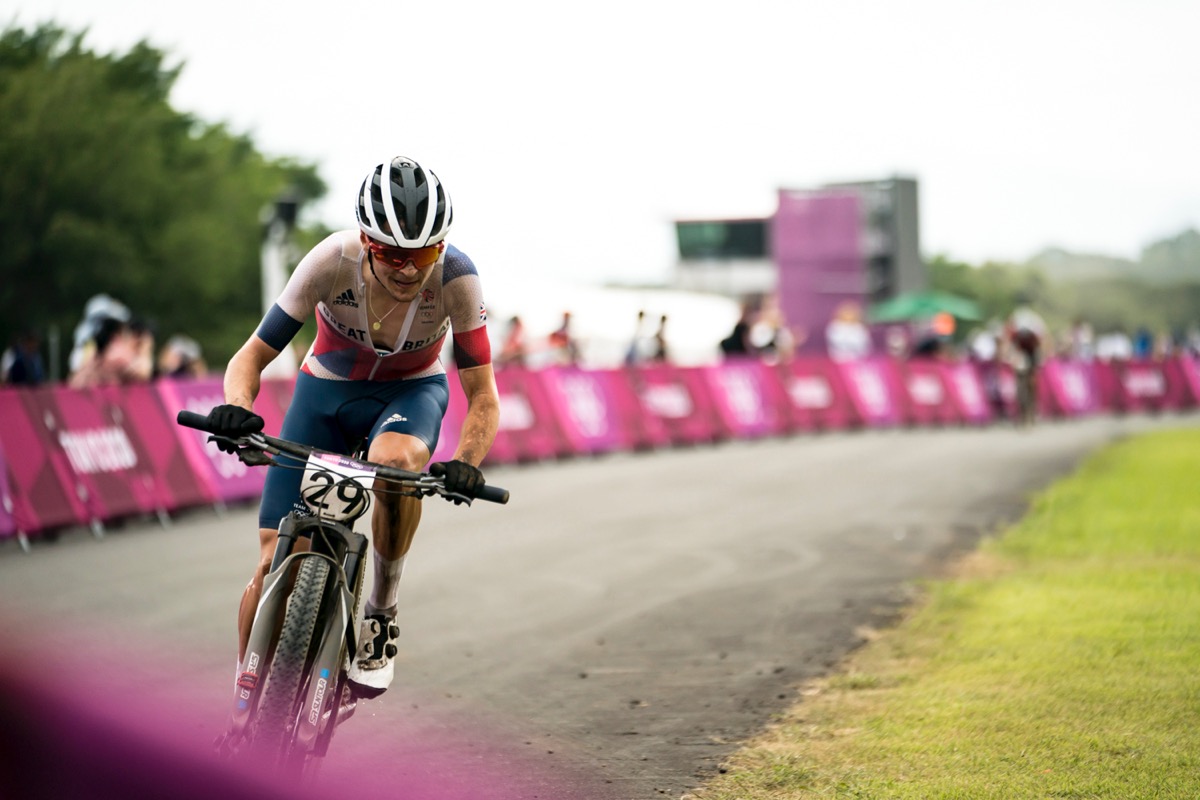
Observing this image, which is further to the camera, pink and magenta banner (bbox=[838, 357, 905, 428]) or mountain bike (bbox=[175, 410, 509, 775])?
pink and magenta banner (bbox=[838, 357, 905, 428])

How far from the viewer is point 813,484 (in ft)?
59.0

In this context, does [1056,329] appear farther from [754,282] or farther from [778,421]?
[778,421]

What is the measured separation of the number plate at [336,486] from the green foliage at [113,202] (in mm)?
10787

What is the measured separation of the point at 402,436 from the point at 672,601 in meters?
4.73

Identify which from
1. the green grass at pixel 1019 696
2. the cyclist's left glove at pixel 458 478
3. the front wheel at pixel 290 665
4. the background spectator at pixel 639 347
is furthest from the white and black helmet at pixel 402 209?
the background spectator at pixel 639 347

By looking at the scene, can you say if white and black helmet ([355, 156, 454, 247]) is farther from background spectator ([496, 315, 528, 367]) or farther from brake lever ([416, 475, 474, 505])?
background spectator ([496, 315, 528, 367])

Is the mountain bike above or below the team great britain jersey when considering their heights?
below

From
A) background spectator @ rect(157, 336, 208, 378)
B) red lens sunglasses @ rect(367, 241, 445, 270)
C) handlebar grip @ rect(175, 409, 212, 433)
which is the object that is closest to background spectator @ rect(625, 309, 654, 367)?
background spectator @ rect(157, 336, 208, 378)

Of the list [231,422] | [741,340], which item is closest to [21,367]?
[231,422]

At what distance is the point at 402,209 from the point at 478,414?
97 cm

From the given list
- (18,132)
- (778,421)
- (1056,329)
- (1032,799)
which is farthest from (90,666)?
(1056,329)

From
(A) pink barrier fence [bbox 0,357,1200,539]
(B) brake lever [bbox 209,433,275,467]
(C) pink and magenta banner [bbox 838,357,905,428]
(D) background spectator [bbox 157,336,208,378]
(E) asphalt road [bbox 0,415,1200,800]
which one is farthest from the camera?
(C) pink and magenta banner [bbox 838,357,905,428]

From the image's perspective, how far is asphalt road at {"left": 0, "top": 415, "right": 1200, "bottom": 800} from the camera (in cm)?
630

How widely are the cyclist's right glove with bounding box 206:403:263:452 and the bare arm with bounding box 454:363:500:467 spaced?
81 cm
